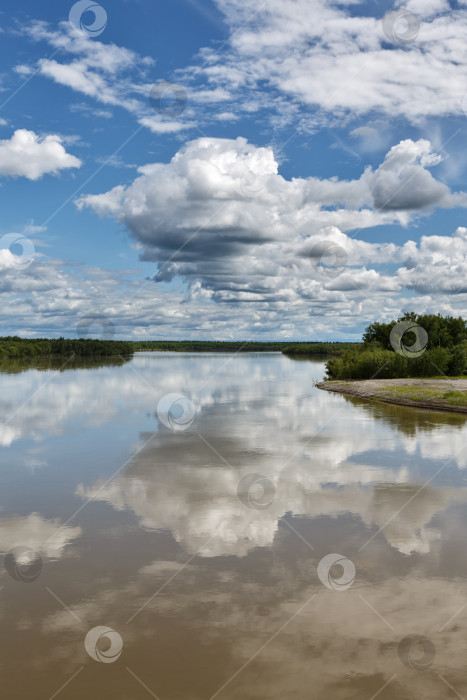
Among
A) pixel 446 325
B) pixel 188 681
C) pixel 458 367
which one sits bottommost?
pixel 188 681

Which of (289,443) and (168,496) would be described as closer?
(168,496)

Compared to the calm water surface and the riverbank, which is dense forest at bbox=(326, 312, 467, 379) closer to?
the riverbank

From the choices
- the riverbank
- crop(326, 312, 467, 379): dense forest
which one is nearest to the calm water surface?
the riverbank

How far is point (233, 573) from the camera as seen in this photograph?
11242mm

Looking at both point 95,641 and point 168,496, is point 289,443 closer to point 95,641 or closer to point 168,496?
point 168,496

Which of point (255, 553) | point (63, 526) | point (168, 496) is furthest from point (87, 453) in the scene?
point (255, 553)

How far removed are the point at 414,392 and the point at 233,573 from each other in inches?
1645

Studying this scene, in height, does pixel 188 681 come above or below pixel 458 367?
below

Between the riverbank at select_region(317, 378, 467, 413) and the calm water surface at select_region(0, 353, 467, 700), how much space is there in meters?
19.6

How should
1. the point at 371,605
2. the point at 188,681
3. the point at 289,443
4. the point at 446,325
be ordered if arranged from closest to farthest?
the point at 188,681 < the point at 371,605 < the point at 289,443 < the point at 446,325

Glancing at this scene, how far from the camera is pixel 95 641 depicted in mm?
8789

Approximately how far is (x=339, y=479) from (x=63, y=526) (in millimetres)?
9709

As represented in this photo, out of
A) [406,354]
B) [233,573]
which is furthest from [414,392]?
[233,573]

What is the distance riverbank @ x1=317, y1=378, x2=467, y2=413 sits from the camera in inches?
1724
